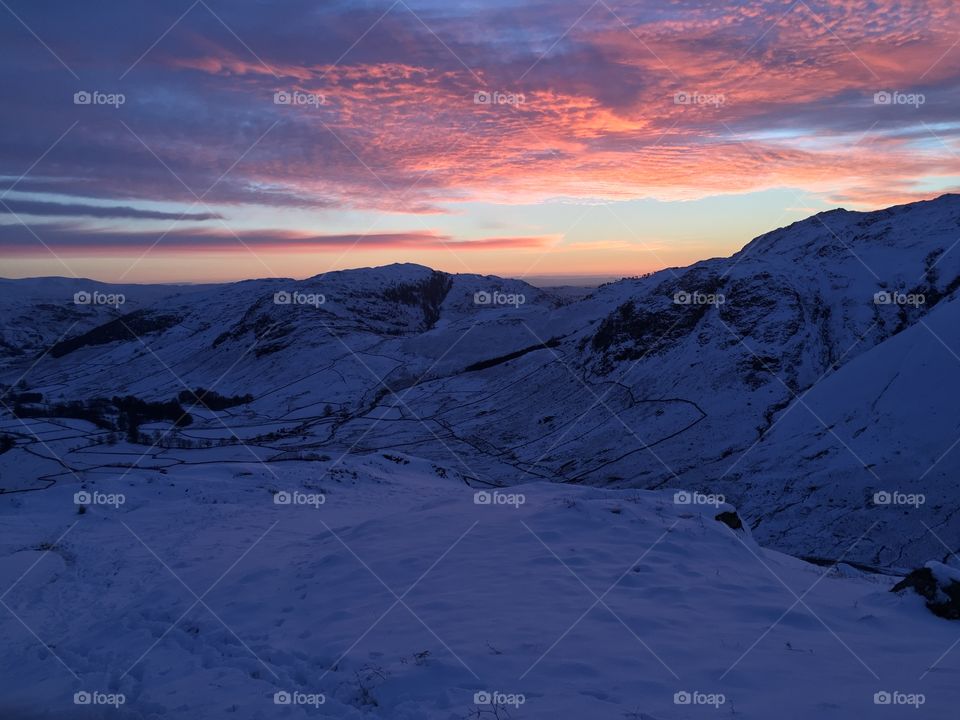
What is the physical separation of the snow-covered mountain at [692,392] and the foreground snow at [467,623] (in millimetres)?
12113

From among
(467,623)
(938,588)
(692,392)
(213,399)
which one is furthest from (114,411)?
(938,588)

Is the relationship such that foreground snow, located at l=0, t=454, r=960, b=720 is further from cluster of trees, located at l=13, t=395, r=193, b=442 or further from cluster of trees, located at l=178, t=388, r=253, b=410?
cluster of trees, located at l=178, t=388, r=253, b=410

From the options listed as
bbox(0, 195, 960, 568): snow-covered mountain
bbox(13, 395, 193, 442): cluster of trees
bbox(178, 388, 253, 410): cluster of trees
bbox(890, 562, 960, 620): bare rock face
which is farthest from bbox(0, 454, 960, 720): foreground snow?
bbox(178, 388, 253, 410): cluster of trees

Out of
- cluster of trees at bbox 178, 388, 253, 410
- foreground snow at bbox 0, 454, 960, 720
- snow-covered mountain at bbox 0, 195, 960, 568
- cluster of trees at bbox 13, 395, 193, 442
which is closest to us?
foreground snow at bbox 0, 454, 960, 720

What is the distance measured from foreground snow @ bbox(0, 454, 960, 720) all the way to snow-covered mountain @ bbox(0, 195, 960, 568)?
12.1 m

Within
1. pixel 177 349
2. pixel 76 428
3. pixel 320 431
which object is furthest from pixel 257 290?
pixel 320 431

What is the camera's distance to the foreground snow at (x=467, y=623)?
7.35 m

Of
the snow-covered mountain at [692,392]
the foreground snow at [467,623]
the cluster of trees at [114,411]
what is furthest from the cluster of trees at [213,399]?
the foreground snow at [467,623]

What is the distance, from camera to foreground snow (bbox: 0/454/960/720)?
7352mm

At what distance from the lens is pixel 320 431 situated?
186 feet

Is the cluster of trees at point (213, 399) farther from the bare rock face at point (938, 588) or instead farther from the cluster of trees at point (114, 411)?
the bare rock face at point (938, 588)

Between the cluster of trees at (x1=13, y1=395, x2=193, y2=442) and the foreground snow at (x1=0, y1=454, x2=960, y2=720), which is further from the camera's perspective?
the cluster of trees at (x1=13, y1=395, x2=193, y2=442)

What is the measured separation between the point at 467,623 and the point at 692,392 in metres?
35.3

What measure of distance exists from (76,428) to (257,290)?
7990cm
